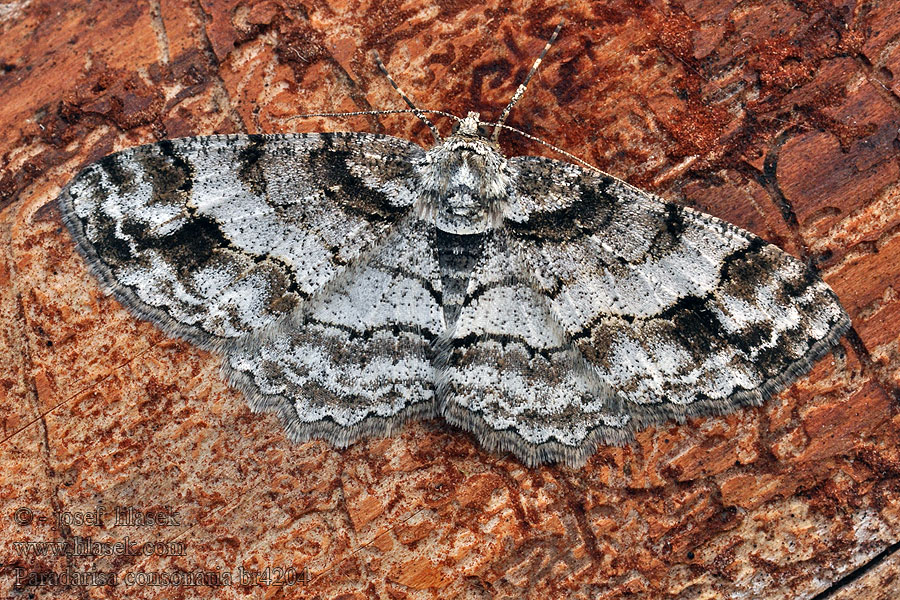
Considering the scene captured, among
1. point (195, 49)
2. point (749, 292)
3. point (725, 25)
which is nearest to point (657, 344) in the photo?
point (749, 292)

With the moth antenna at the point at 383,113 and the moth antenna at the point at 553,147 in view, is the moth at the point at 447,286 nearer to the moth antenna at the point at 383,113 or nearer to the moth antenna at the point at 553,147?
the moth antenna at the point at 553,147

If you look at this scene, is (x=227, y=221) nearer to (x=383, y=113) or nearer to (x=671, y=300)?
(x=383, y=113)

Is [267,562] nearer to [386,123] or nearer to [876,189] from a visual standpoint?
[386,123]

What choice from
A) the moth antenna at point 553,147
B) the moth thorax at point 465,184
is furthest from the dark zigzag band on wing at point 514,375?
the moth antenna at point 553,147

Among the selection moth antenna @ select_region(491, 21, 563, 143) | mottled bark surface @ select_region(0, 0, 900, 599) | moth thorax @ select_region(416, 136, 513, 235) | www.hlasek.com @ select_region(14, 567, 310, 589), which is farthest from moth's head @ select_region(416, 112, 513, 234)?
www.hlasek.com @ select_region(14, 567, 310, 589)

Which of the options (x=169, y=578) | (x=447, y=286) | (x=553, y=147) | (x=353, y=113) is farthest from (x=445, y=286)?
(x=169, y=578)

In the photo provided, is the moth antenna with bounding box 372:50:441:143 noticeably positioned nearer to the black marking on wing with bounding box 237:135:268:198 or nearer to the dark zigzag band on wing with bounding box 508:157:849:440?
the dark zigzag band on wing with bounding box 508:157:849:440
